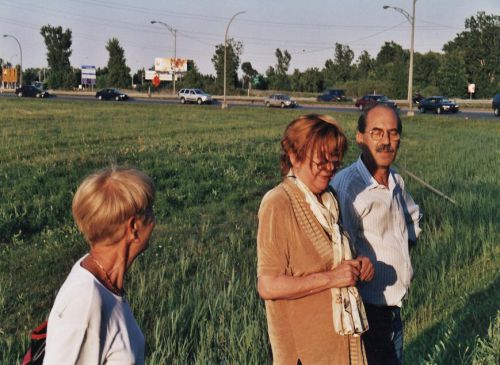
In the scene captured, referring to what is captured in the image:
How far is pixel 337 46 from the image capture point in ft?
301

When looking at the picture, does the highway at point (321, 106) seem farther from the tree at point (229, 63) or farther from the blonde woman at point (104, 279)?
the blonde woman at point (104, 279)

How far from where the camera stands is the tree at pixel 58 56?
261 ft

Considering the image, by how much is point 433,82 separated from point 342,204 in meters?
71.3

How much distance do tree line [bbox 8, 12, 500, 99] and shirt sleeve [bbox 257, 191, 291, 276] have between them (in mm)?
65455

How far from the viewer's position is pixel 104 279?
195cm

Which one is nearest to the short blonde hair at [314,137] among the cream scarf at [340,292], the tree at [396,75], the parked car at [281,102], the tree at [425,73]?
the cream scarf at [340,292]

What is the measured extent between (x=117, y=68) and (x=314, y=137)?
78694mm

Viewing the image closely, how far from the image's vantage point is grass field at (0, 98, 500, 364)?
4.34 meters

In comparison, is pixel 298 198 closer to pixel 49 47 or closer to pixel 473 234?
pixel 473 234

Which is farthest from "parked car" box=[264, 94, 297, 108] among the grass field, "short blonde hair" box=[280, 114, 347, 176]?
"short blonde hair" box=[280, 114, 347, 176]

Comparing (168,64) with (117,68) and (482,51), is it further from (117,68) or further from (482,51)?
(482,51)

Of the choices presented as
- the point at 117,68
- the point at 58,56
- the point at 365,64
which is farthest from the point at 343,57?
the point at 58,56

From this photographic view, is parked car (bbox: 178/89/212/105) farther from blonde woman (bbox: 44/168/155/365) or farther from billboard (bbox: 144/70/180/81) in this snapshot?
blonde woman (bbox: 44/168/155/365)

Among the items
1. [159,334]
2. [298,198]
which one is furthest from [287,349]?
[159,334]
